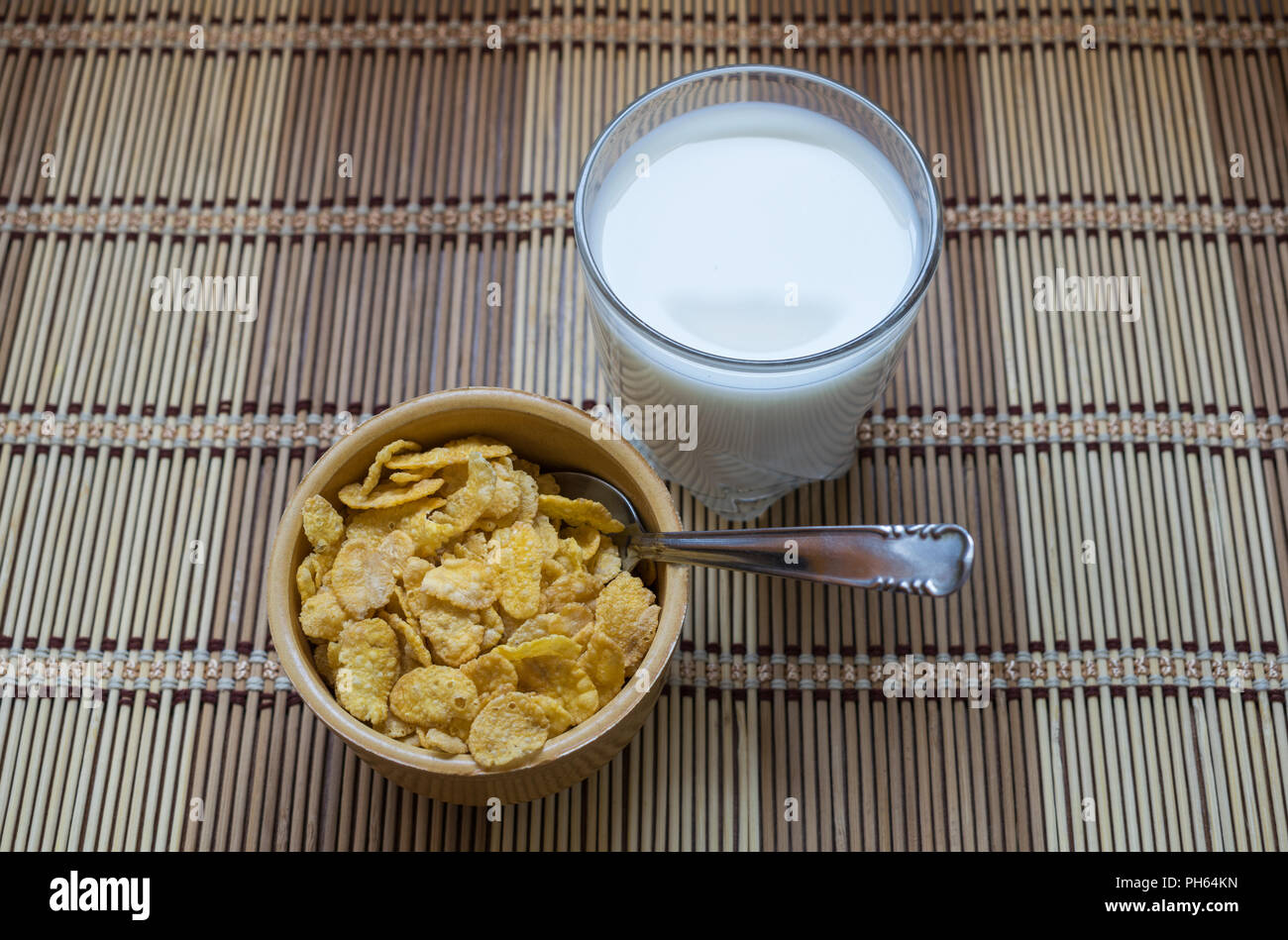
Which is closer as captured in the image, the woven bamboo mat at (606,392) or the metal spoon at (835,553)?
the metal spoon at (835,553)

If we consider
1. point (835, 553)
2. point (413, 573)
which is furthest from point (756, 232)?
point (413, 573)

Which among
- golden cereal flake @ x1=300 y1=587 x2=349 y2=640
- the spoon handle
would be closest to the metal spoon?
the spoon handle

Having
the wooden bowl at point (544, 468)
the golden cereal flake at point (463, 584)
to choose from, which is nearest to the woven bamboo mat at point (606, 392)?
the wooden bowl at point (544, 468)

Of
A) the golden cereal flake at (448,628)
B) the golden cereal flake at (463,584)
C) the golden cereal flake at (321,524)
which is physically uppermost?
the golden cereal flake at (321,524)

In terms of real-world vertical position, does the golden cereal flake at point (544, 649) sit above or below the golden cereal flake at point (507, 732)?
above

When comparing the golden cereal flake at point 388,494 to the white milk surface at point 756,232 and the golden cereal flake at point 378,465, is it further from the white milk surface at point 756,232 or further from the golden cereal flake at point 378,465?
the white milk surface at point 756,232

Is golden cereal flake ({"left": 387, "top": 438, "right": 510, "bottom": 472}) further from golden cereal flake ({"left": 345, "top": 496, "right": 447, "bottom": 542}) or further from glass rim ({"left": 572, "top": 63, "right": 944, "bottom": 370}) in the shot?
glass rim ({"left": 572, "top": 63, "right": 944, "bottom": 370})

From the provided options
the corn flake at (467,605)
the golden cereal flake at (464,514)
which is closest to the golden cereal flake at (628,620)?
the corn flake at (467,605)
